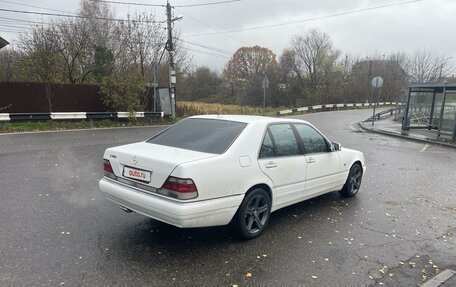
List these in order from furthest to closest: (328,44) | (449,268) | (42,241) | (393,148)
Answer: (328,44), (393,148), (42,241), (449,268)

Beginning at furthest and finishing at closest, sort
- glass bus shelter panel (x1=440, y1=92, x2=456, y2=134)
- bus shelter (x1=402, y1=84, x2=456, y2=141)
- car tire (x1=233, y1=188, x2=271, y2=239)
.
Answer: bus shelter (x1=402, y1=84, x2=456, y2=141) < glass bus shelter panel (x1=440, y1=92, x2=456, y2=134) < car tire (x1=233, y1=188, x2=271, y2=239)

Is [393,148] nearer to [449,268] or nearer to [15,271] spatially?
[449,268]

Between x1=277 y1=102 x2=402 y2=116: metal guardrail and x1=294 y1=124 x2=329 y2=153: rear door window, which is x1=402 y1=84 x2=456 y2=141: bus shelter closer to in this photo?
x1=277 y1=102 x2=402 y2=116: metal guardrail

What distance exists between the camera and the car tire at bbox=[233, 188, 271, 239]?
13.3ft

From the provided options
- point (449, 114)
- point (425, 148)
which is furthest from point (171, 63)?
point (449, 114)

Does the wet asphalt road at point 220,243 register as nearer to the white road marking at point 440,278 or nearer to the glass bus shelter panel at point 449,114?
the white road marking at point 440,278

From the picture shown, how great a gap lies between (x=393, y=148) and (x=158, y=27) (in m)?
17.8

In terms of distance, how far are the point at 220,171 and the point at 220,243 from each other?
39.4 inches

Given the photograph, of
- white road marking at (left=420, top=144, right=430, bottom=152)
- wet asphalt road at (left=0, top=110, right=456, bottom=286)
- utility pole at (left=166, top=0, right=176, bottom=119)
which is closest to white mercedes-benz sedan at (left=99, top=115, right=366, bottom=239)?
wet asphalt road at (left=0, top=110, right=456, bottom=286)

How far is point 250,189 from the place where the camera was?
412cm

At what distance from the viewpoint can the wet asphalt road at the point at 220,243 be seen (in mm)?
3371

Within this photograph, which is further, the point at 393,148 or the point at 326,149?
the point at 393,148

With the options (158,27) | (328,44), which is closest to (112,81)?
(158,27)

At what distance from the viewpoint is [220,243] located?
13.5 ft
